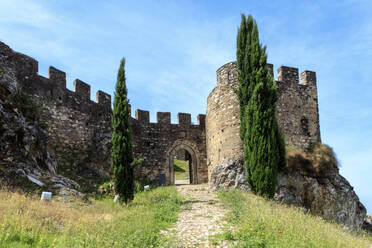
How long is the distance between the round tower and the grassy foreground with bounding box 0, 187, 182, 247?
22.7ft

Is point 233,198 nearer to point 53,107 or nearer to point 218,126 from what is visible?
point 218,126

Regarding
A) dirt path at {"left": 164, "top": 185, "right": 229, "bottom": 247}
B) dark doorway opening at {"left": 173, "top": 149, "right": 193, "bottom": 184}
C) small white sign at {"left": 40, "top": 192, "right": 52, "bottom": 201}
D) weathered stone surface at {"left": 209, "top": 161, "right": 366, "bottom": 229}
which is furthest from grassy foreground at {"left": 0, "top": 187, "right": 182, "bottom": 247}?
dark doorway opening at {"left": 173, "top": 149, "right": 193, "bottom": 184}

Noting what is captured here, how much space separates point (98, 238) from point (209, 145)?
14.3 metres

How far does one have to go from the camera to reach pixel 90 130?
18719 mm

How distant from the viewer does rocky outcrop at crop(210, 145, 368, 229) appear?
52.7 ft

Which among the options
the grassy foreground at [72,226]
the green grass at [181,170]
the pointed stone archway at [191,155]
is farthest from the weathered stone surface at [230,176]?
the green grass at [181,170]

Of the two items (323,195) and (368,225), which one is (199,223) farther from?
(368,225)

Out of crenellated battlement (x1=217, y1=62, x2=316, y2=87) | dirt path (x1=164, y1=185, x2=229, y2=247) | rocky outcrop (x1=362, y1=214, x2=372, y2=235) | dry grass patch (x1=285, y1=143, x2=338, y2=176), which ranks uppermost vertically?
crenellated battlement (x1=217, y1=62, x2=316, y2=87)

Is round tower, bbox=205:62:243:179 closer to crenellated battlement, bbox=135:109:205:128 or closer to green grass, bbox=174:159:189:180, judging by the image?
crenellated battlement, bbox=135:109:205:128

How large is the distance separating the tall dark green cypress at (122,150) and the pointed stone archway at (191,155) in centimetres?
829

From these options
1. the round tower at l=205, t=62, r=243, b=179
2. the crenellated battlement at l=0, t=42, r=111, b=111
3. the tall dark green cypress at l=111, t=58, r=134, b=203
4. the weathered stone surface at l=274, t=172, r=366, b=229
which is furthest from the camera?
the round tower at l=205, t=62, r=243, b=179

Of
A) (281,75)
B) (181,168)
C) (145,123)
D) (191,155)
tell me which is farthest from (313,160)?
(181,168)

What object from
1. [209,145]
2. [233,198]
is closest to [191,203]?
[233,198]

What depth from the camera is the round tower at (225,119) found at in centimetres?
1686
